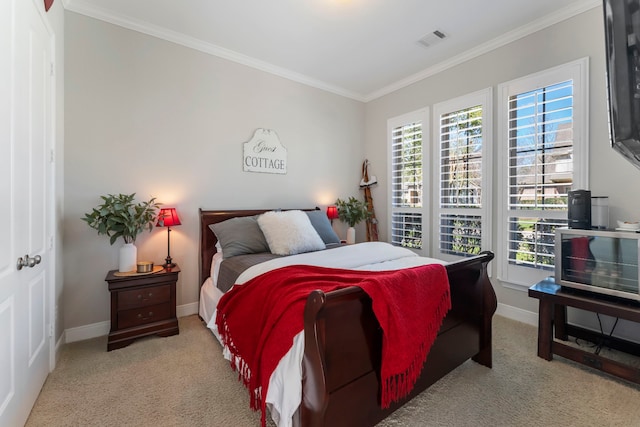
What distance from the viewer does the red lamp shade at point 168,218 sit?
9.19 ft

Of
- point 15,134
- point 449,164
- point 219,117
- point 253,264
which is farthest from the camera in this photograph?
point 449,164

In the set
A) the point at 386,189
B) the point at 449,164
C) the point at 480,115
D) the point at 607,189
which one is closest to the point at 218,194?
the point at 386,189

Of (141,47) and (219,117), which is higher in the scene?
(141,47)

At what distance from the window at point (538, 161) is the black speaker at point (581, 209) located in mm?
376

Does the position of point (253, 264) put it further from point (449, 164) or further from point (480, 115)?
point (480, 115)

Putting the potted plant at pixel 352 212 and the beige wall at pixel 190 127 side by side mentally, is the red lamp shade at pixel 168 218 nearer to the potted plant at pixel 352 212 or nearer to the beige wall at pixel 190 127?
the beige wall at pixel 190 127

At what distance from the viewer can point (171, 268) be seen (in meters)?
2.78

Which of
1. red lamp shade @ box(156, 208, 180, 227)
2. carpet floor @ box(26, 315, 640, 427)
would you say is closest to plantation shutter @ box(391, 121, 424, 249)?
carpet floor @ box(26, 315, 640, 427)

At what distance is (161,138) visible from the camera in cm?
300

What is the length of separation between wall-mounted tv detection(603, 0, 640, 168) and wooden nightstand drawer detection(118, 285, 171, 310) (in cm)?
301

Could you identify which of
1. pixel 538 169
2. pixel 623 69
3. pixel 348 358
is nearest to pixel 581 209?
pixel 538 169

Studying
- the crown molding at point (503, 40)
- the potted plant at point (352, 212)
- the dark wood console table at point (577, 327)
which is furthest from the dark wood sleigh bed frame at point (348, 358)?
the crown molding at point (503, 40)

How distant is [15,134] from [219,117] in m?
2.04

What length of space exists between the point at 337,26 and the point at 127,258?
9.80 ft
